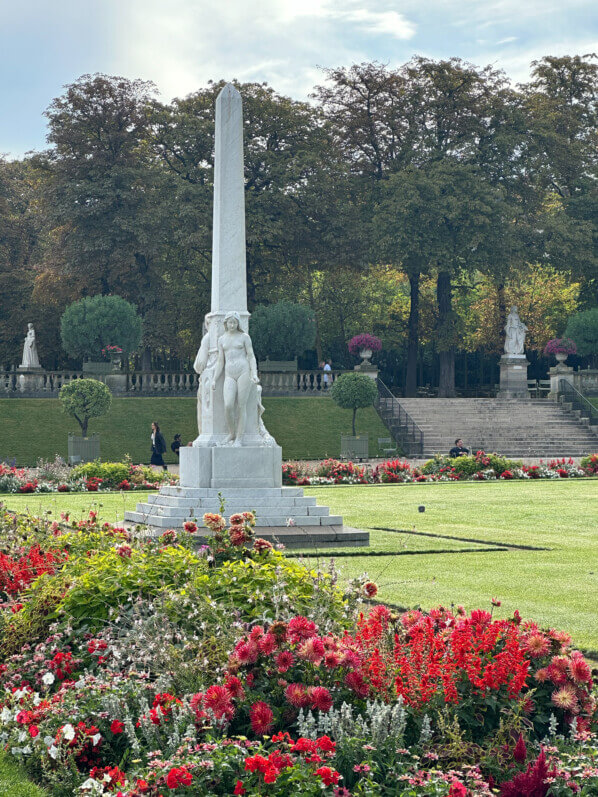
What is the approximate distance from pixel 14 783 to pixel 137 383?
128 ft

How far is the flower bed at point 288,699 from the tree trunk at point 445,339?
42.9 m

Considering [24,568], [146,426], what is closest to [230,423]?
[24,568]

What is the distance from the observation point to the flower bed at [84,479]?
24453 millimetres

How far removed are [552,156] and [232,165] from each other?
37382 millimetres

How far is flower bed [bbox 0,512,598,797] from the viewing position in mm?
4340

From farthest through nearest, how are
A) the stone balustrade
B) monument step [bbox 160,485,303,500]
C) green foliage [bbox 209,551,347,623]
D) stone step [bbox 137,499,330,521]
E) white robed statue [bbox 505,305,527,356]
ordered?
1. white robed statue [bbox 505,305,527,356]
2. the stone balustrade
3. monument step [bbox 160,485,303,500]
4. stone step [bbox 137,499,330,521]
5. green foliage [bbox 209,551,347,623]

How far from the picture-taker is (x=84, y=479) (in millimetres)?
24828

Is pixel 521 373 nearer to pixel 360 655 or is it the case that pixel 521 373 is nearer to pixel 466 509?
pixel 466 509

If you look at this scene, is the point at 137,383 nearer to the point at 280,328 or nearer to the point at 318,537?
the point at 280,328

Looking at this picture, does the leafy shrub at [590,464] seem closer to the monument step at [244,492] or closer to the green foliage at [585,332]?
the monument step at [244,492]

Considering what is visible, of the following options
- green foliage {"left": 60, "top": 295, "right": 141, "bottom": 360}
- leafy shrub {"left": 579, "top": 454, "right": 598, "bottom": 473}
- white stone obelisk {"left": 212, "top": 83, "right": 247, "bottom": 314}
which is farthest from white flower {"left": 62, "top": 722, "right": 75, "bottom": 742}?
green foliage {"left": 60, "top": 295, "right": 141, "bottom": 360}

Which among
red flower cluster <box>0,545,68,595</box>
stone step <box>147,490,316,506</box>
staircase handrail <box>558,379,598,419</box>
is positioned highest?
staircase handrail <box>558,379,598,419</box>

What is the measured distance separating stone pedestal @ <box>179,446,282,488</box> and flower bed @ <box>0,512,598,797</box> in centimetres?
830

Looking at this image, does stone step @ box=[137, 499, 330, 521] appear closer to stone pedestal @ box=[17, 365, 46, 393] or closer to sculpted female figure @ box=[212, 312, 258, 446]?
sculpted female figure @ box=[212, 312, 258, 446]
